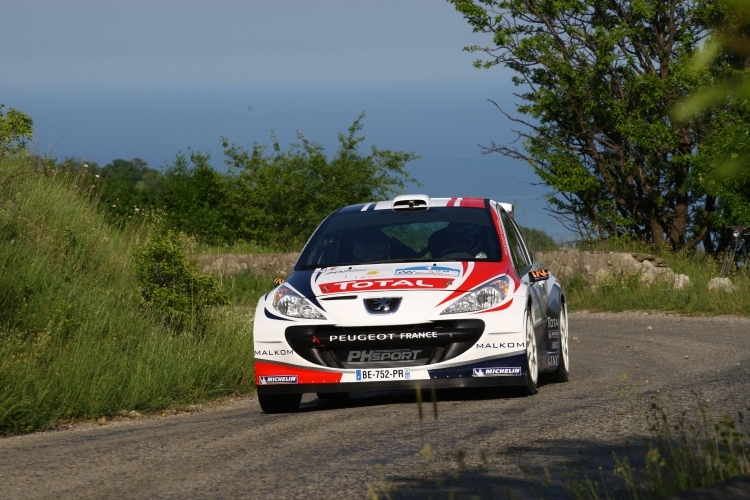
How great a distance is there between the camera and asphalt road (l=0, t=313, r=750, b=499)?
5797mm

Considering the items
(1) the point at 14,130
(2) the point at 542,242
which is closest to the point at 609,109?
(2) the point at 542,242

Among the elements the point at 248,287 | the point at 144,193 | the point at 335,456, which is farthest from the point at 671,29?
the point at 144,193

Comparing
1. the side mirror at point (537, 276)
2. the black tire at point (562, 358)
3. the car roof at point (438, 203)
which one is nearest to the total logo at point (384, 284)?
the side mirror at point (537, 276)

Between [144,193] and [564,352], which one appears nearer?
[564,352]

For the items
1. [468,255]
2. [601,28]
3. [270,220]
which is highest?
[601,28]

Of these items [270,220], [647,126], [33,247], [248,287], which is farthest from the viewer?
[270,220]

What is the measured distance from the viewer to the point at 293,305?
9.24m

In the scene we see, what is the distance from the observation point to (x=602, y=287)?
23516 millimetres

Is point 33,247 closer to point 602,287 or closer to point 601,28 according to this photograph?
point 602,287

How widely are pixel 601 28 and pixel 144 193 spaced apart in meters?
32.2

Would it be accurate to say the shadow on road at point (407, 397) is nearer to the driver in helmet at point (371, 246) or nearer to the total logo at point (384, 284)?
the total logo at point (384, 284)

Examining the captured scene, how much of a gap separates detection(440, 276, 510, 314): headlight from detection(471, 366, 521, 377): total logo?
0.45 m

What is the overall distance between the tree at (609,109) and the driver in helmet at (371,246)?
66.5 feet

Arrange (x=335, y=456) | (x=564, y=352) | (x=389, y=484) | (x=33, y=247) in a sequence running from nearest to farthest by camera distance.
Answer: (x=389, y=484)
(x=335, y=456)
(x=564, y=352)
(x=33, y=247)
